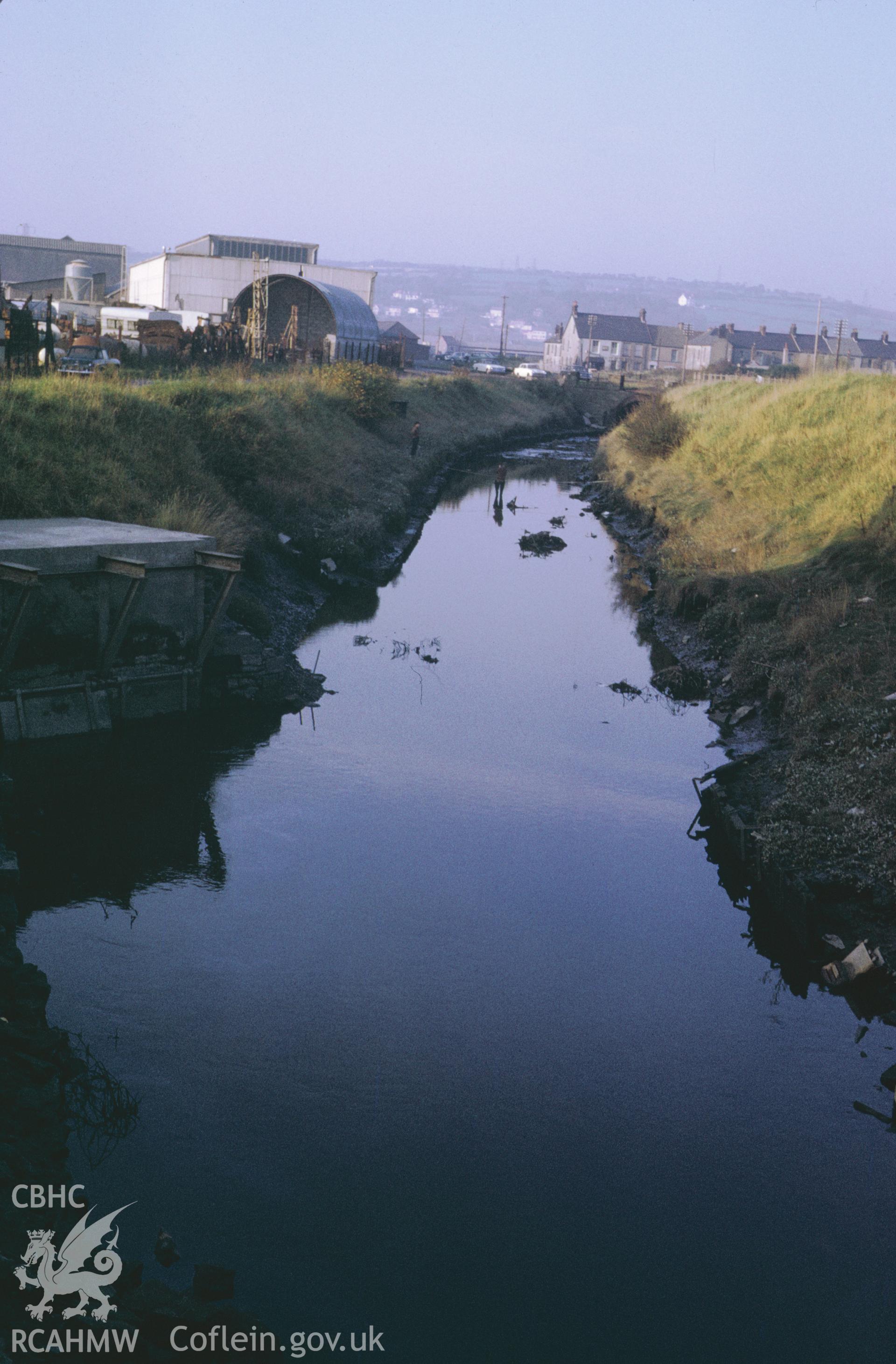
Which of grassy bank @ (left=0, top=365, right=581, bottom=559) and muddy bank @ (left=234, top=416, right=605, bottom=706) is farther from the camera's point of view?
grassy bank @ (left=0, top=365, right=581, bottom=559)

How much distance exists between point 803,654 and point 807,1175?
10.6 m

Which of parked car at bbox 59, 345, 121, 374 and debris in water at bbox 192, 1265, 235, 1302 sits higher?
parked car at bbox 59, 345, 121, 374

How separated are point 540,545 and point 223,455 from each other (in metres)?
10.9

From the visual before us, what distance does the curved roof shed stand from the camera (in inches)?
2160

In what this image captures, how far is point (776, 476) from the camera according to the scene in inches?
1148

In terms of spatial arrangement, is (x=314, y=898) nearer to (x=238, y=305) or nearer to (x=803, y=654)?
(x=803, y=654)

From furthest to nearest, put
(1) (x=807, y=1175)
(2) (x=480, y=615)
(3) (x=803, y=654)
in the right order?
(2) (x=480, y=615)
(3) (x=803, y=654)
(1) (x=807, y=1175)

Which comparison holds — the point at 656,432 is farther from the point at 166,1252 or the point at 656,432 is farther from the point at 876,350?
the point at 876,350

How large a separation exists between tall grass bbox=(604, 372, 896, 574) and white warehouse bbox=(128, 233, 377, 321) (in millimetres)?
36369

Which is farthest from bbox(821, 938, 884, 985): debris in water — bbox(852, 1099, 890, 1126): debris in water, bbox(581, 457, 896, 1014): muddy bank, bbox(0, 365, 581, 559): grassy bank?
bbox(0, 365, 581, 559): grassy bank

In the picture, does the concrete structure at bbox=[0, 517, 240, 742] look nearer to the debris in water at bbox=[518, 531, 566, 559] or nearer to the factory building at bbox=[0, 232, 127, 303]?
the debris in water at bbox=[518, 531, 566, 559]

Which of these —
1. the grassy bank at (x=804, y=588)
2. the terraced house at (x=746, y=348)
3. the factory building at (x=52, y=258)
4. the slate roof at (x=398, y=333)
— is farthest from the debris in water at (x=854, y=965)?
the terraced house at (x=746, y=348)

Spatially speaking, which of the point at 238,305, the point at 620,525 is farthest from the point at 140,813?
the point at 238,305

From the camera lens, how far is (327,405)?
39.3 m
